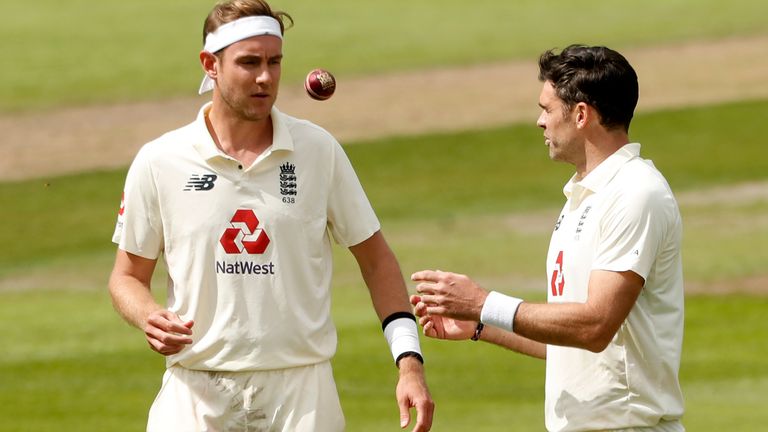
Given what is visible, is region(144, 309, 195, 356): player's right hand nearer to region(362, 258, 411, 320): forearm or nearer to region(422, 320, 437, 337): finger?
region(362, 258, 411, 320): forearm

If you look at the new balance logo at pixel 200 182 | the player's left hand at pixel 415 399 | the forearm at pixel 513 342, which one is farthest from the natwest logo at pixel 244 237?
the forearm at pixel 513 342

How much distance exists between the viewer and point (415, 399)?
20.6ft

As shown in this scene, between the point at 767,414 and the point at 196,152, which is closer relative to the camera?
the point at 196,152

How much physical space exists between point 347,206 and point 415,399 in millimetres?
870

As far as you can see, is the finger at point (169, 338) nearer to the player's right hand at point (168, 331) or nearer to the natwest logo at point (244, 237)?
the player's right hand at point (168, 331)

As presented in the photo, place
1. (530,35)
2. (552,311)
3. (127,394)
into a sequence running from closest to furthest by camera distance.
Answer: (552,311) → (127,394) → (530,35)

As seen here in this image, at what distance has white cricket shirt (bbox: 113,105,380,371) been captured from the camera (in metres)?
6.23

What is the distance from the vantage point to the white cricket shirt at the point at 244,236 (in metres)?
6.23

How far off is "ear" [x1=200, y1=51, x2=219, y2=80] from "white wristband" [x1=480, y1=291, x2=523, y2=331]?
5.03ft

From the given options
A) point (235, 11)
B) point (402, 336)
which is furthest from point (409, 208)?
point (235, 11)

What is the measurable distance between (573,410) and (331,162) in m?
1.43

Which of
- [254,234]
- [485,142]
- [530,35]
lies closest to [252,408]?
[254,234]

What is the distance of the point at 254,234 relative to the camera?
6.24 meters

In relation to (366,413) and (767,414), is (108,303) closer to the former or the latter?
(366,413)
